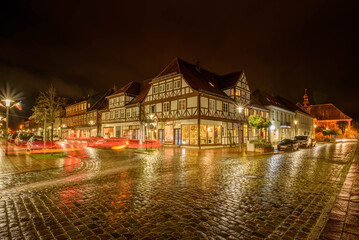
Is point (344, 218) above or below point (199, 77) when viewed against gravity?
below

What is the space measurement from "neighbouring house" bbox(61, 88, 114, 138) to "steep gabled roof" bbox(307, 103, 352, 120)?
247 ft

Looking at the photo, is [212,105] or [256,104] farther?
[256,104]

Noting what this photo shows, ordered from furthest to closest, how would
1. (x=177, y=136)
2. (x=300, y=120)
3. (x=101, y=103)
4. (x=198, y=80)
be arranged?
1. (x=300, y=120)
2. (x=101, y=103)
3. (x=198, y=80)
4. (x=177, y=136)

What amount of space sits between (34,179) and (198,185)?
6572 mm

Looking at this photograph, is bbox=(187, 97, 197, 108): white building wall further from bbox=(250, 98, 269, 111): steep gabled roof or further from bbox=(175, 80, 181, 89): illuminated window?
bbox=(250, 98, 269, 111): steep gabled roof

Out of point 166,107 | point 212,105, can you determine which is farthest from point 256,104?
point 166,107

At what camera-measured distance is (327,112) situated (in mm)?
78312

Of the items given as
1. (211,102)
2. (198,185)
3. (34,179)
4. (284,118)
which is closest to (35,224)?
(198,185)

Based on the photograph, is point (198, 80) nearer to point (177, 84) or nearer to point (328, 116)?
point (177, 84)

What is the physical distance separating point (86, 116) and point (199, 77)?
3448cm

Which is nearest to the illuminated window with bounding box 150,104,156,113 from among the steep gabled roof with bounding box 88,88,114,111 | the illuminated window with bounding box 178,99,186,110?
the illuminated window with bounding box 178,99,186,110

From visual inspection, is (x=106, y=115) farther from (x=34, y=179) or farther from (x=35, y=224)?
(x=35, y=224)

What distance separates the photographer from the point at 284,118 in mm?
45594

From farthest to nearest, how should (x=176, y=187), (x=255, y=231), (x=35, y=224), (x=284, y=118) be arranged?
(x=284, y=118) → (x=176, y=187) → (x=35, y=224) → (x=255, y=231)
